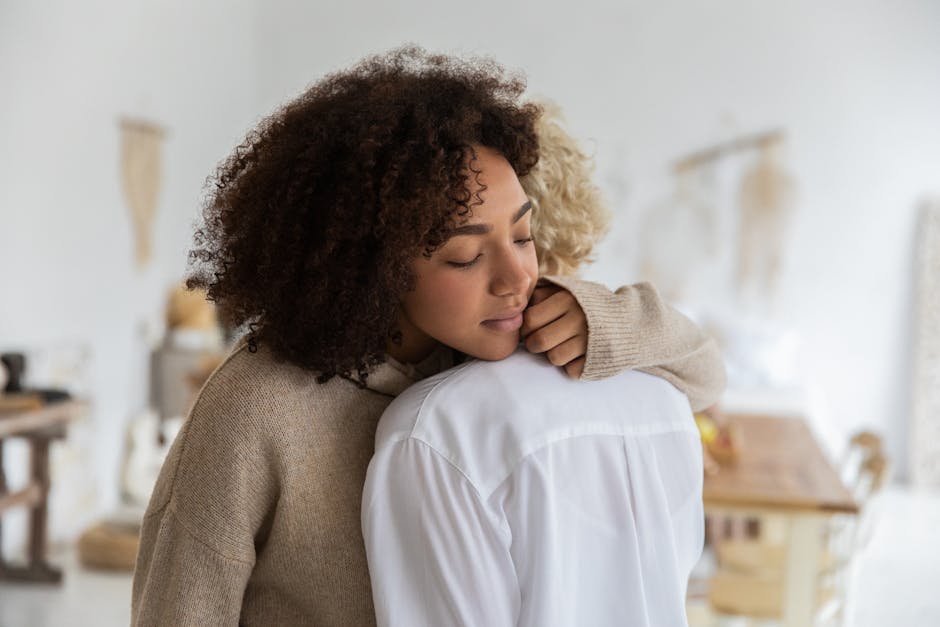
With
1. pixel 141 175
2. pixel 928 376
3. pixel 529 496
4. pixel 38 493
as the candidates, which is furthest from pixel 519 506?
pixel 928 376

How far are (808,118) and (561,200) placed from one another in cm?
679

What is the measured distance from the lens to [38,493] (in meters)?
4.64

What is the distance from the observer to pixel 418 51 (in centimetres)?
135

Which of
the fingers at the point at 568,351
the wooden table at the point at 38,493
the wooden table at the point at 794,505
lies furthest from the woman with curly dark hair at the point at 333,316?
the wooden table at the point at 38,493

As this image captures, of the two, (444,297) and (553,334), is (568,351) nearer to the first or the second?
(553,334)

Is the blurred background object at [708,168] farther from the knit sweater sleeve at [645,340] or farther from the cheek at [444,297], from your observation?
the cheek at [444,297]

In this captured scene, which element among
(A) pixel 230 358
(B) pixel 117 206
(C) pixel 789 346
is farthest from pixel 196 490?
(C) pixel 789 346

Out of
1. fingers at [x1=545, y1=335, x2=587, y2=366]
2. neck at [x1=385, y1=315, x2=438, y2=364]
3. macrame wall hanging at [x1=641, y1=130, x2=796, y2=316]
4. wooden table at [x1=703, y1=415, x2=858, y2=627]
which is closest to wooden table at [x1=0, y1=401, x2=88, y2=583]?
wooden table at [x1=703, y1=415, x2=858, y2=627]

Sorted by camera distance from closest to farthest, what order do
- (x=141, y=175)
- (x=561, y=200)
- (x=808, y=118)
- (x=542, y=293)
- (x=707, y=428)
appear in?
(x=542, y=293) < (x=561, y=200) < (x=707, y=428) < (x=141, y=175) < (x=808, y=118)

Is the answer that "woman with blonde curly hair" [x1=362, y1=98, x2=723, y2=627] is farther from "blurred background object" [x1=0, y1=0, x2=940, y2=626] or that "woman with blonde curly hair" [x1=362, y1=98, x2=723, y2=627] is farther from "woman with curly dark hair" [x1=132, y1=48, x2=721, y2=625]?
"blurred background object" [x1=0, y1=0, x2=940, y2=626]

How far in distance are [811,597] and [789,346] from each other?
14.3ft

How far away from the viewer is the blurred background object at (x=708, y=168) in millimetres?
6371

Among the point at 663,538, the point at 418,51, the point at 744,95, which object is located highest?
the point at 744,95

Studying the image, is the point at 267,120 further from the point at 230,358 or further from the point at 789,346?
the point at 789,346
